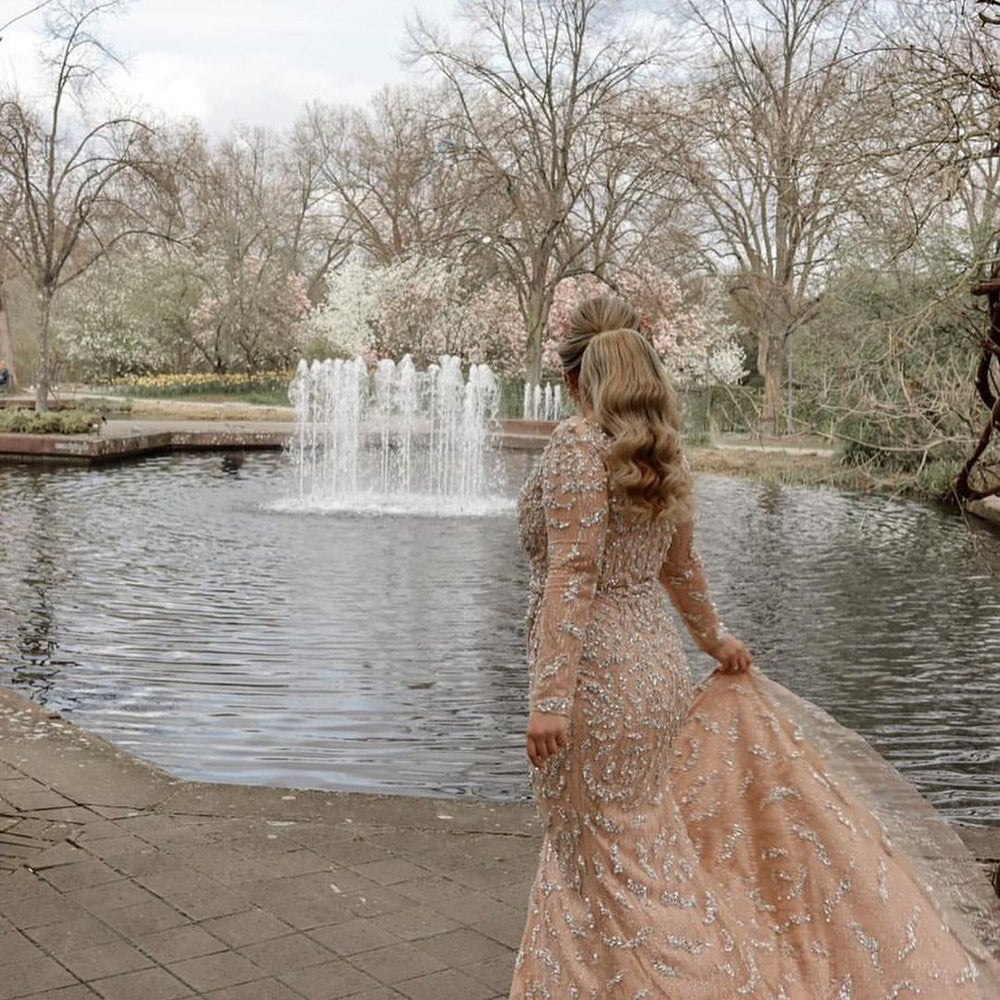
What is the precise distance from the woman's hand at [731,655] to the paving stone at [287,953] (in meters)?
1.29

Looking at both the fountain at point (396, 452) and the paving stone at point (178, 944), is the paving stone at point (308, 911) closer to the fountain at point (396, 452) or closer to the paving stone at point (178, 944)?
the paving stone at point (178, 944)

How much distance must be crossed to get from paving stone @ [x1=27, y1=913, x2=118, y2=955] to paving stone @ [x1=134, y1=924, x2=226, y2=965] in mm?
106

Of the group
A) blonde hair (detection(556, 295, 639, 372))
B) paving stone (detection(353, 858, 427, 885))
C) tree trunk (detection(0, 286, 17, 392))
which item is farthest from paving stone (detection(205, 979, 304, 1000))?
tree trunk (detection(0, 286, 17, 392))

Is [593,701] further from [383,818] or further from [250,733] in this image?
[250,733]

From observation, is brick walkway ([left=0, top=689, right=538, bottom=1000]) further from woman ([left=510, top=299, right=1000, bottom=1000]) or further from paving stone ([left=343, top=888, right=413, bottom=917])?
woman ([left=510, top=299, right=1000, bottom=1000])

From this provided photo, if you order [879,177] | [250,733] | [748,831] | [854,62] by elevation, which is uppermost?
[854,62]

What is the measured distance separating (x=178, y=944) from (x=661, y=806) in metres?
1.43

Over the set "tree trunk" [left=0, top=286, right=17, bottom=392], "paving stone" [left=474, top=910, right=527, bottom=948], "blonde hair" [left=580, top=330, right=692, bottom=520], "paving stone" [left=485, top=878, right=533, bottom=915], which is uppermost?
"tree trunk" [left=0, top=286, right=17, bottom=392]

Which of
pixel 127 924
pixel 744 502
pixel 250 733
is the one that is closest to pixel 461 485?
pixel 744 502

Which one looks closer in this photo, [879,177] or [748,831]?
[748,831]

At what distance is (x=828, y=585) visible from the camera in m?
12.1

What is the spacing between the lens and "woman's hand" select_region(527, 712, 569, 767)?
2773 millimetres

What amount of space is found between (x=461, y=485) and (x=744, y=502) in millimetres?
4635

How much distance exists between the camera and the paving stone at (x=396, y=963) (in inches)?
134
